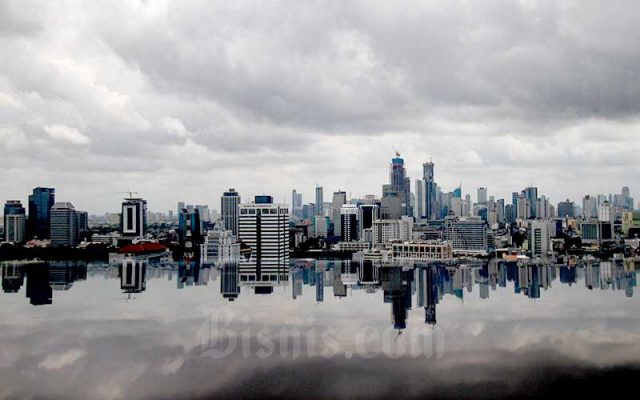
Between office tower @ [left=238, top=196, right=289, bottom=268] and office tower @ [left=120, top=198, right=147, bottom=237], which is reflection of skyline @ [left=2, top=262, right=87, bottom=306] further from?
office tower @ [left=120, top=198, right=147, bottom=237]

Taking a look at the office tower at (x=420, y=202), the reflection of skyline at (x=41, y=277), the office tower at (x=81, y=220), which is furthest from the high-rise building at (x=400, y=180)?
the reflection of skyline at (x=41, y=277)

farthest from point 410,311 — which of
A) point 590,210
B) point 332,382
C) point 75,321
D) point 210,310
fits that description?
point 590,210

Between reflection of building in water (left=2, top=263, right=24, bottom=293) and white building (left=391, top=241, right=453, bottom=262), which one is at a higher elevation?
white building (left=391, top=241, right=453, bottom=262)

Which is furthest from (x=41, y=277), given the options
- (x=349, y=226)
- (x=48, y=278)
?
(x=349, y=226)

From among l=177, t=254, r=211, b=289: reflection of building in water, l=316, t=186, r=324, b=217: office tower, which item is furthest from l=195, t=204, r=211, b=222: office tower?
l=177, t=254, r=211, b=289: reflection of building in water

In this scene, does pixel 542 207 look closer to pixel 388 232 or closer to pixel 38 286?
pixel 388 232

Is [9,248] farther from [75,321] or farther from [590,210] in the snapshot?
[590,210]

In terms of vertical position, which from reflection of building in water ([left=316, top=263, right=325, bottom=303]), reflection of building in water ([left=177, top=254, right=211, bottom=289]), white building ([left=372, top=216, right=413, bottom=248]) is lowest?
reflection of building in water ([left=316, top=263, right=325, bottom=303])
